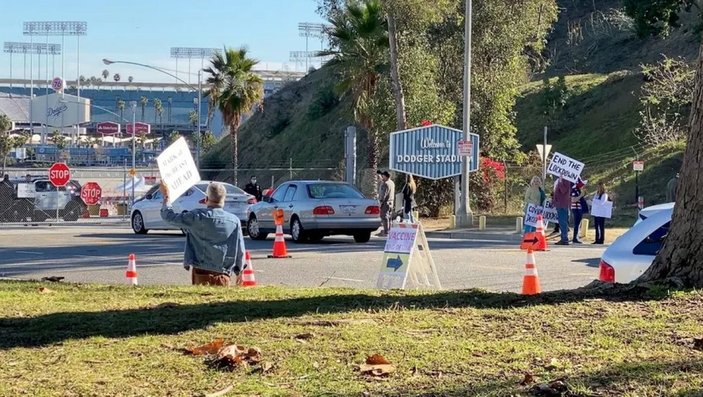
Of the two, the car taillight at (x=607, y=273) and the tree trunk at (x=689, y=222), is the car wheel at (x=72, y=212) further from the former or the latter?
the tree trunk at (x=689, y=222)

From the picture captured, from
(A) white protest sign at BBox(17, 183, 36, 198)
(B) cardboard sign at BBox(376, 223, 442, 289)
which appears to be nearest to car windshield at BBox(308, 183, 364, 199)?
(B) cardboard sign at BBox(376, 223, 442, 289)

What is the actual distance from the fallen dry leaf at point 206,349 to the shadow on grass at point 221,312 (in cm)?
69

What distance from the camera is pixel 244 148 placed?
82250 mm

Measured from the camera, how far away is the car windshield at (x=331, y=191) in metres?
24.1

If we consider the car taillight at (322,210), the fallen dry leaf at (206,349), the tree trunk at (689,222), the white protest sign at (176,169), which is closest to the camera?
the fallen dry leaf at (206,349)

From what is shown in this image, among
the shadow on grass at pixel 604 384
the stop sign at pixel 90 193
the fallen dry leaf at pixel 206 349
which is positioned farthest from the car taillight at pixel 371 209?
the stop sign at pixel 90 193

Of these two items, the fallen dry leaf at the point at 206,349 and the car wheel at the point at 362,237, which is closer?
the fallen dry leaf at the point at 206,349

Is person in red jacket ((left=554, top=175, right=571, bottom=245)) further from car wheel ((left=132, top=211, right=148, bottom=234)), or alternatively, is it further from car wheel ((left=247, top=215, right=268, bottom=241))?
car wheel ((left=132, top=211, right=148, bottom=234))

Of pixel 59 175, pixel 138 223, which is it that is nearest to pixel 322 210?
pixel 138 223

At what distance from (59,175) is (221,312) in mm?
30567

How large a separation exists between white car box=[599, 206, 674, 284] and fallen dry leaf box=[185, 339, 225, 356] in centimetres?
480

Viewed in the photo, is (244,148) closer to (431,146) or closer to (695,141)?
(431,146)

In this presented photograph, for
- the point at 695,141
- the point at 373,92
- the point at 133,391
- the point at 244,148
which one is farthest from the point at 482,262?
the point at 244,148

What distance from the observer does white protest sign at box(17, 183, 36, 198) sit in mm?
36219
